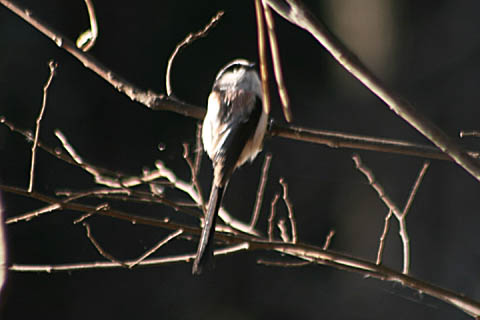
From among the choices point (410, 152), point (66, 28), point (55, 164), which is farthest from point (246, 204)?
point (410, 152)

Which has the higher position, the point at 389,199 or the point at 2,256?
the point at 389,199

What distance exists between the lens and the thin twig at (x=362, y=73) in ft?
4.50

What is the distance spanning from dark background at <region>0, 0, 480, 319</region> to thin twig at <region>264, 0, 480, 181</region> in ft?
12.5

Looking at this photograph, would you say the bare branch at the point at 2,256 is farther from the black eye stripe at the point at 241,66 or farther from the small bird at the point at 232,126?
the black eye stripe at the point at 241,66

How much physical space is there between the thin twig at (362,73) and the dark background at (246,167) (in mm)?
3824

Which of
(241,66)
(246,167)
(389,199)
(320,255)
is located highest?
(246,167)

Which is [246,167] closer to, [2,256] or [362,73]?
[362,73]

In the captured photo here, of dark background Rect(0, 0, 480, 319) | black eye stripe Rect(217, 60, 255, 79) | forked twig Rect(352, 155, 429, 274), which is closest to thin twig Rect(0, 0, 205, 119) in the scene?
forked twig Rect(352, 155, 429, 274)

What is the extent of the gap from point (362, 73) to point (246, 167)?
5274 mm

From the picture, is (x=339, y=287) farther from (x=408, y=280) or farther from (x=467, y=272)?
(x=408, y=280)

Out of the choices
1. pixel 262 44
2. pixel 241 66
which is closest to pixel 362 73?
pixel 262 44

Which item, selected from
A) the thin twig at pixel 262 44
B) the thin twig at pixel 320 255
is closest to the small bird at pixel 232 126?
the thin twig at pixel 320 255

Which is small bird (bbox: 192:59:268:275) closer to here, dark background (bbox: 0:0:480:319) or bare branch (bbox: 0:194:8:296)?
bare branch (bbox: 0:194:8:296)

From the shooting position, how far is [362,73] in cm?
139
